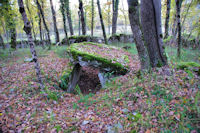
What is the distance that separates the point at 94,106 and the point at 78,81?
2867mm

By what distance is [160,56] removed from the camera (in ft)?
16.2

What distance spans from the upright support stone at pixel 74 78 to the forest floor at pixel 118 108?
1.00 m

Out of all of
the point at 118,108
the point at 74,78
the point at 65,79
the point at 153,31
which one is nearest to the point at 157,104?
the point at 118,108

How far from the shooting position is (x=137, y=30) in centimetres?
462

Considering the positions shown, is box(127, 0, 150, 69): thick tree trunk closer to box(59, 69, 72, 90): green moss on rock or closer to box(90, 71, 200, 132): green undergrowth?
box(90, 71, 200, 132): green undergrowth

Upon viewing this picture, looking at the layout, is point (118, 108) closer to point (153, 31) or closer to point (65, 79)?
point (153, 31)

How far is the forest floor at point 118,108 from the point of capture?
8.71 feet

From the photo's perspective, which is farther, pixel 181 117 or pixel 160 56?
pixel 160 56

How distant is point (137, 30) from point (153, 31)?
2.58 feet

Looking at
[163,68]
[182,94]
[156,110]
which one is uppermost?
[163,68]

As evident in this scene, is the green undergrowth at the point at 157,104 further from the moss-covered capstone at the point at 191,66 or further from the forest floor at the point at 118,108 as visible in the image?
the moss-covered capstone at the point at 191,66

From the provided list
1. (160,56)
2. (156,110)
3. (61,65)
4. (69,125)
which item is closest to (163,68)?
(160,56)

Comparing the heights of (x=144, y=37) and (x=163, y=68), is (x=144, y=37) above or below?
above

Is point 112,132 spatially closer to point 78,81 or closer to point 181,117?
point 181,117
